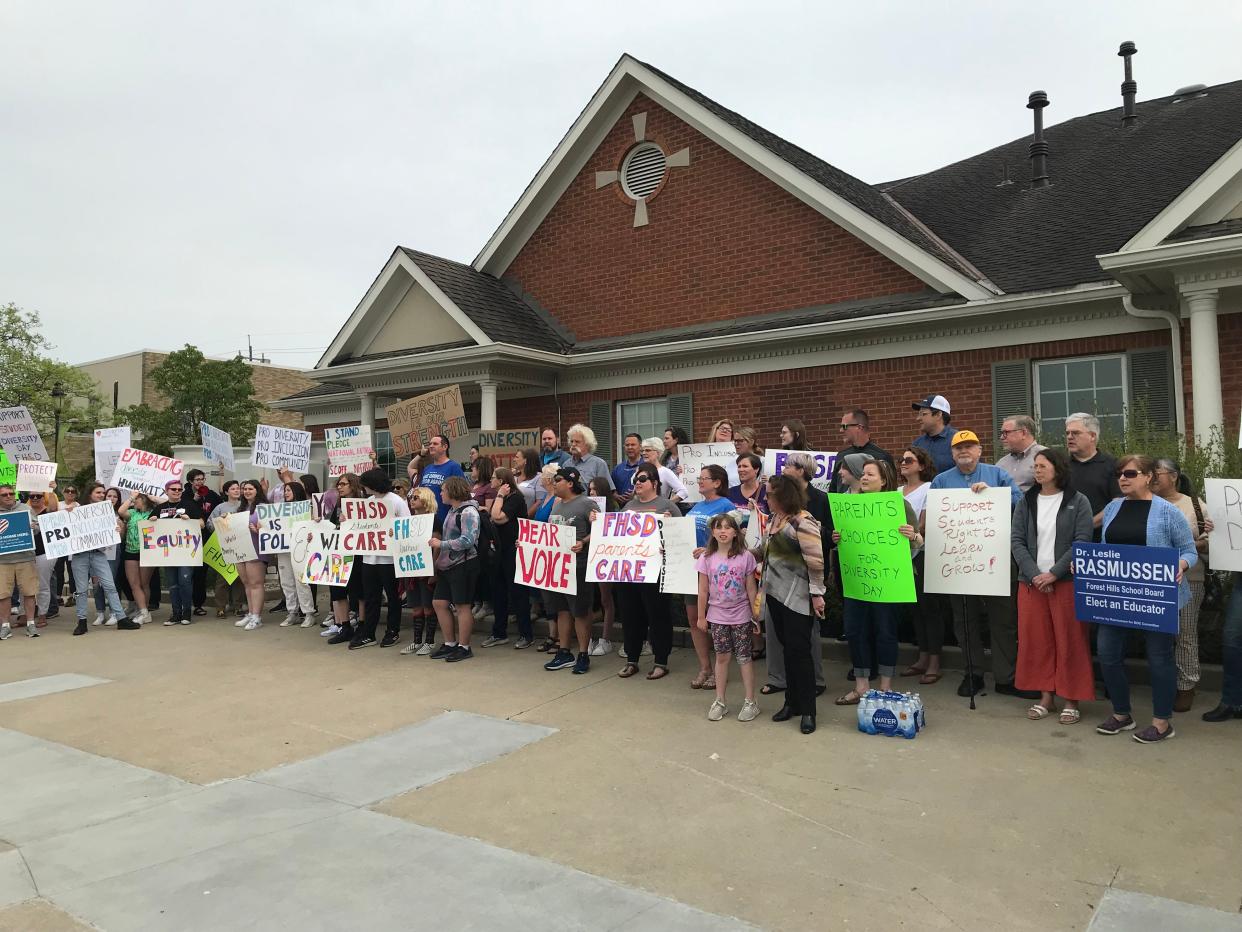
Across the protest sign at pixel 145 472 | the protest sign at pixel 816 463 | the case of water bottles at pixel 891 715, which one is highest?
the protest sign at pixel 145 472

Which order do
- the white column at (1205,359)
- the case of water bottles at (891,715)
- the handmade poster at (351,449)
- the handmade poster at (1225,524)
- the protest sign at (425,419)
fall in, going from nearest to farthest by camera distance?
the handmade poster at (1225,524) → the case of water bottles at (891,715) → the white column at (1205,359) → the protest sign at (425,419) → the handmade poster at (351,449)

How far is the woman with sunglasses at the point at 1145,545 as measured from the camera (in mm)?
5535

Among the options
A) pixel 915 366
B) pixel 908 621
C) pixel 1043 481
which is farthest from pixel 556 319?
pixel 1043 481

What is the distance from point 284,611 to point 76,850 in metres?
8.17

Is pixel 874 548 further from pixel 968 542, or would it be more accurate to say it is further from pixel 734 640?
pixel 734 640

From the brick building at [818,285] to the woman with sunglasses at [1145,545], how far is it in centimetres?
460

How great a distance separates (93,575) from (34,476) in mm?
2715

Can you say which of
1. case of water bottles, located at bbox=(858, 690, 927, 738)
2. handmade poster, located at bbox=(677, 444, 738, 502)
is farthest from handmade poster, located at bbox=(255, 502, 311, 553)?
case of water bottles, located at bbox=(858, 690, 927, 738)

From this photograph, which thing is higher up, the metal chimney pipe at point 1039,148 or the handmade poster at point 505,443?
the metal chimney pipe at point 1039,148

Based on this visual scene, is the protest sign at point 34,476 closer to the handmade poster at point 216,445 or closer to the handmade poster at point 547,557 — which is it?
the handmade poster at point 216,445

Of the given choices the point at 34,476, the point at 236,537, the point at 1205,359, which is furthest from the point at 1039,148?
the point at 34,476

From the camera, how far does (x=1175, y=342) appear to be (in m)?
10.2

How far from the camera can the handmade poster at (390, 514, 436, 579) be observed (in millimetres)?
8992

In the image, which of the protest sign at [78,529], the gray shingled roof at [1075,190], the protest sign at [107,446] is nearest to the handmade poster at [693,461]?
the gray shingled roof at [1075,190]
